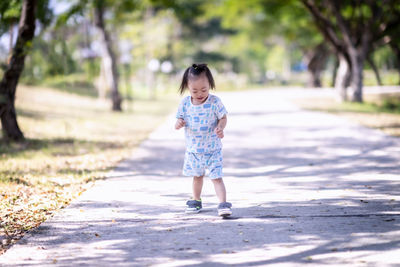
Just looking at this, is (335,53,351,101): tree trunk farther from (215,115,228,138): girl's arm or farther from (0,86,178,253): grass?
(215,115,228,138): girl's arm

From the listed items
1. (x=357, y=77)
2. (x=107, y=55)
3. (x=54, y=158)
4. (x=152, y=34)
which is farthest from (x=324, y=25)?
(x=54, y=158)

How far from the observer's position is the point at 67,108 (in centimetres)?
1936

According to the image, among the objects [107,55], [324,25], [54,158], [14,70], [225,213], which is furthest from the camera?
[324,25]

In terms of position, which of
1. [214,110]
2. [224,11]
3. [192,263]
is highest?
[224,11]

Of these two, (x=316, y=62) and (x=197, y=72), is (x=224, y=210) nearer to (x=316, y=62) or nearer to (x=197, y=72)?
(x=197, y=72)

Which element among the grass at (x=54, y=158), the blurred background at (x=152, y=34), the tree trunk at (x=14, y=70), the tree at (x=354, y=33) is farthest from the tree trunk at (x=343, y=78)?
the tree trunk at (x=14, y=70)

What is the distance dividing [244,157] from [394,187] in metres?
3.08

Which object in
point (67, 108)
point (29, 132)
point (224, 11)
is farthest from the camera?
point (224, 11)

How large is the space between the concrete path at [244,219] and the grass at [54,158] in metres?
0.33

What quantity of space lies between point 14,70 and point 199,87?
6.36 meters

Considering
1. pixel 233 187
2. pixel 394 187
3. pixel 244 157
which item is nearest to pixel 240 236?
pixel 233 187

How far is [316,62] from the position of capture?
4025 cm

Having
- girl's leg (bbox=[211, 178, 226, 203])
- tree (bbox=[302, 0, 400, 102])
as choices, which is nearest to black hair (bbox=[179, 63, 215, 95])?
girl's leg (bbox=[211, 178, 226, 203])

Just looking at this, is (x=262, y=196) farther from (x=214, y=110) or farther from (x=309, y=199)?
(x=214, y=110)
